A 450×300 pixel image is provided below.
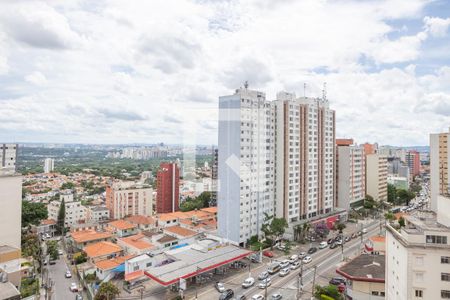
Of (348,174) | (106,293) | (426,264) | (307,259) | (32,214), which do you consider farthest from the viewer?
(348,174)

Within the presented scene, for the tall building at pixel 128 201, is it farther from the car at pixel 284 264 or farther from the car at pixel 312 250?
the car at pixel 284 264

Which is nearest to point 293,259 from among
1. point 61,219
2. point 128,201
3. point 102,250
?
point 102,250

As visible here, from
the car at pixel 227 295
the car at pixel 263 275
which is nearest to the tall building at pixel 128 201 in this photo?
the car at pixel 263 275

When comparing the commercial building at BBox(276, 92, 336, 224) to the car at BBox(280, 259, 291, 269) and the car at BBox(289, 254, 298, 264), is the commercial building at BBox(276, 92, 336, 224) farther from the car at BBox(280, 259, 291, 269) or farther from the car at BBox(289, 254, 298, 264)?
the car at BBox(280, 259, 291, 269)

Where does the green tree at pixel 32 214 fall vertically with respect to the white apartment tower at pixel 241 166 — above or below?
below

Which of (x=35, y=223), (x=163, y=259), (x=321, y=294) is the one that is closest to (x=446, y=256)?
(x=321, y=294)

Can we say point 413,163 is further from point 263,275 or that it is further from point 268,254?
point 263,275
